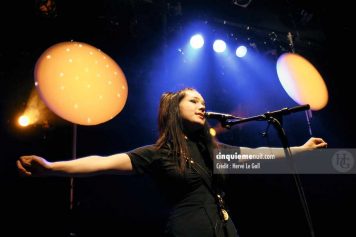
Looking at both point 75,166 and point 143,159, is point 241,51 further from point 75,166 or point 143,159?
point 75,166

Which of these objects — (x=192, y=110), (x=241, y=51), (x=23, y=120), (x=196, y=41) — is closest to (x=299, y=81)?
(x=241, y=51)

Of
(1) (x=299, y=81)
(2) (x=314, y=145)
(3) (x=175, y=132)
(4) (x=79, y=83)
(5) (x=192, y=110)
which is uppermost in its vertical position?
(1) (x=299, y=81)

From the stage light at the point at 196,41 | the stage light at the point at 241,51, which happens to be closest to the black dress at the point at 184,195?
the stage light at the point at 196,41

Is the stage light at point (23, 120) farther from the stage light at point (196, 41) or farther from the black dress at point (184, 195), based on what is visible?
the stage light at point (196, 41)

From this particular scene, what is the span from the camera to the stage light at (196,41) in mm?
4512

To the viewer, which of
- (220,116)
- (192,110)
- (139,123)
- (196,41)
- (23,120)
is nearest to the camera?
(220,116)

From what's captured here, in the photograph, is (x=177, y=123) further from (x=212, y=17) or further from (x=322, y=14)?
(x=322, y=14)

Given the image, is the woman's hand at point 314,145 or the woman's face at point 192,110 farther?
the woman's face at point 192,110

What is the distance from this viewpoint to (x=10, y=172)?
3.27 m

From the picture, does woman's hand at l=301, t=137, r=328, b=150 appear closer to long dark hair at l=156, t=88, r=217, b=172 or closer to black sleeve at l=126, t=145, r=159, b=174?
long dark hair at l=156, t=88, r=217, b=172

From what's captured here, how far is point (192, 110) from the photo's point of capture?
2459mm

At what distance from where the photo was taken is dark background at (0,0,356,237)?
3.37m

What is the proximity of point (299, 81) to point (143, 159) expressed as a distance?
370 centimetres

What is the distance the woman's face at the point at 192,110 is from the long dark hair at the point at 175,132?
34 mm
